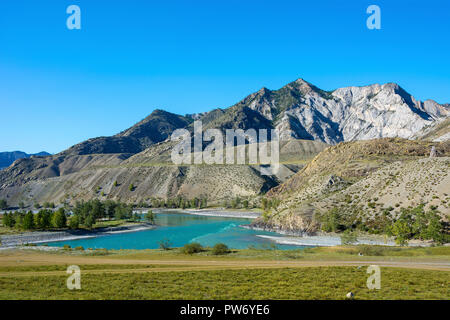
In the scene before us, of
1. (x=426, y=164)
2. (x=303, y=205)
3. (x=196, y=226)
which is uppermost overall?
(x=426, y=164)

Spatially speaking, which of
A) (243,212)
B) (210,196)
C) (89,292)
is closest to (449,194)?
(89,292)

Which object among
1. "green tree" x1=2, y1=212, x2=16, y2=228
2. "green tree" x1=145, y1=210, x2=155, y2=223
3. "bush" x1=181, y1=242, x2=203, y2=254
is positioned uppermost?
"bush" x1=181, y1=242, x2=203, y2=254

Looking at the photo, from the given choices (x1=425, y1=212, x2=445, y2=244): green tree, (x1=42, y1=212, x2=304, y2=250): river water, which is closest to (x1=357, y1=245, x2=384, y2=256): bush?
(x1=425, y1=212, x2=445, y2=244): green tree

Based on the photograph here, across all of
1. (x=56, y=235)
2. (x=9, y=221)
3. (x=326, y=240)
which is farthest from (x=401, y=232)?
(x=9, y=221)

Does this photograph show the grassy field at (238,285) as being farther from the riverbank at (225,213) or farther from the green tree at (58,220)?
the riverbank at (225,213)

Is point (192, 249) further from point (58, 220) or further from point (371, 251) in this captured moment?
point (58, 220)

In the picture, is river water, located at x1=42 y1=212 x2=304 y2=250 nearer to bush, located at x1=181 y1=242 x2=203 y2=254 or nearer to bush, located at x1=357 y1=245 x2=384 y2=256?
bush, located at x1=181 y1=242 x2=203 y2=254
